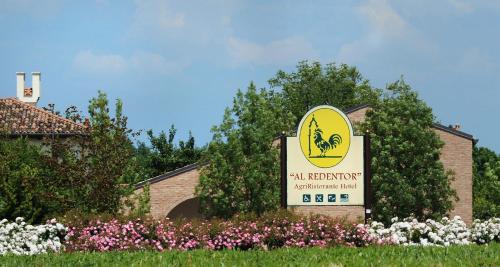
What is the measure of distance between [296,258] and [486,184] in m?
50.1

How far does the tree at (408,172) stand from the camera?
39125 mm

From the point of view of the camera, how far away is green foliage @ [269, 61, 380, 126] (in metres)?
73.2

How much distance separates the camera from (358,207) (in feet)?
140

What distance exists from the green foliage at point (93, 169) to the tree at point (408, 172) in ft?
47.9

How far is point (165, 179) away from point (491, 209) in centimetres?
2231

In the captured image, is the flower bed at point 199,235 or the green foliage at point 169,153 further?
the green foliage at point 169,153

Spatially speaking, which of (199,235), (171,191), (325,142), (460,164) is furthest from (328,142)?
(460,164)

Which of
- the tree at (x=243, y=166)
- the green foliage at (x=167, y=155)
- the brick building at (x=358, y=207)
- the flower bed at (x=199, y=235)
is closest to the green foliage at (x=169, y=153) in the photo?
the green foliage at (x=167, y=155)

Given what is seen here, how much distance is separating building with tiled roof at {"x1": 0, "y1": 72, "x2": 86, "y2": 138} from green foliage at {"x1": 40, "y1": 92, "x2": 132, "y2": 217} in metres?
22.0

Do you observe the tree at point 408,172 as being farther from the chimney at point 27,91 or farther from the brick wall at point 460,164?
the chimney at point 27,91

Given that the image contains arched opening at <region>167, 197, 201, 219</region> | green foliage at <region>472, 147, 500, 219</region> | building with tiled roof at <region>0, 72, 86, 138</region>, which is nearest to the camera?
arched opening at <region>167, 197, 201, 219</region>

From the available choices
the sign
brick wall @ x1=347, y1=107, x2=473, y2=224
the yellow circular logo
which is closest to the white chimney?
brick wall @ x1=347, y1=107, x2=473, y2=224

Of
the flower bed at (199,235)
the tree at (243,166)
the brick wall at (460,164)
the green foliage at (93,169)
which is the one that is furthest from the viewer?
the brick wall at (460,164)

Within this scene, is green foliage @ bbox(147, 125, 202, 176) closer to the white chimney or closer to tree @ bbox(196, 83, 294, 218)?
the white chimney
